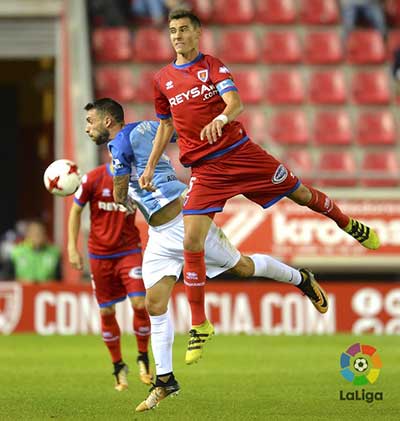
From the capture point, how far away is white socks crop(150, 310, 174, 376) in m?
7.65

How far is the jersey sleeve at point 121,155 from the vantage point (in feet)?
25.5

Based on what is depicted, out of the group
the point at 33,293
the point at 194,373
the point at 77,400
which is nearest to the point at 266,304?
the point at 33,293

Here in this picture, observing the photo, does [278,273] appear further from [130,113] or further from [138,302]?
[130,113]

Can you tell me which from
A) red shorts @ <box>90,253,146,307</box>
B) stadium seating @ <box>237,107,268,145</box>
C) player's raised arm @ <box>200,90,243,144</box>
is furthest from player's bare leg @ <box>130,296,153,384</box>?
stadium seating @ <box>237,107,268,145</box>

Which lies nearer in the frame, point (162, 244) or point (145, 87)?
point (162, 244)

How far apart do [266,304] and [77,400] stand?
7.11 metres

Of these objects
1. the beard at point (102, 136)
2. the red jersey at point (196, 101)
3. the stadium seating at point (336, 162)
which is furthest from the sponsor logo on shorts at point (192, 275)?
the stadium seating at point (336, 162)

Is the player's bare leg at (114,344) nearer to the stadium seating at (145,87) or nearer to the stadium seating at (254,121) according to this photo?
the stadium seating at (254,121)

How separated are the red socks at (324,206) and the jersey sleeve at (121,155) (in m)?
1.17

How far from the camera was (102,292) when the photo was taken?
367 inches

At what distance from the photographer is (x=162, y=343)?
772cm

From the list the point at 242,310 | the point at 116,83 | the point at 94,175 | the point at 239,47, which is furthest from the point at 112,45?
the point at 94,175

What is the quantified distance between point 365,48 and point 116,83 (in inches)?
153

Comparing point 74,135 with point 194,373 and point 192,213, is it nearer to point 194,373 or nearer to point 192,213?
point 194,373
